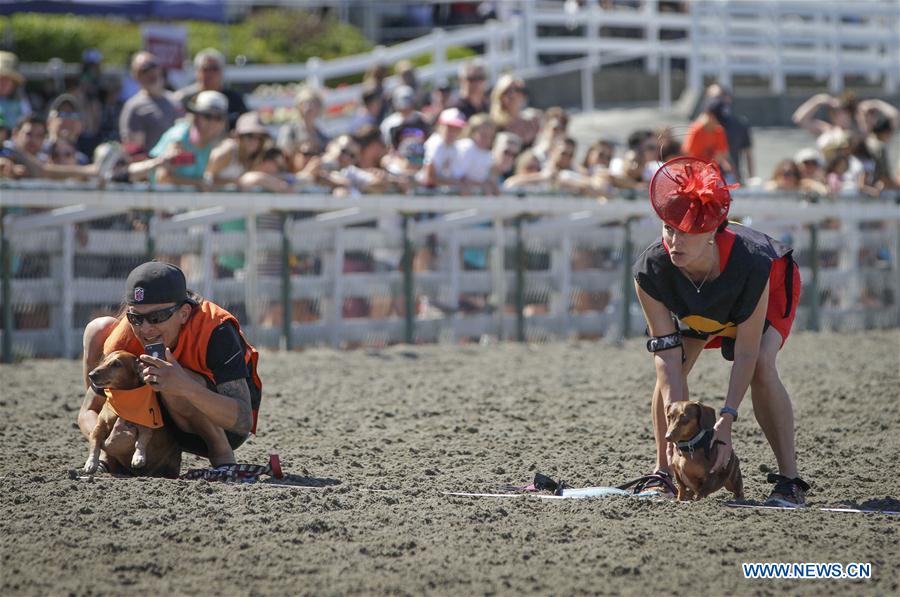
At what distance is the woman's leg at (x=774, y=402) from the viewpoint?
19.8ft

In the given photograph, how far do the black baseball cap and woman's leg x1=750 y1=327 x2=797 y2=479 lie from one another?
2.67 m

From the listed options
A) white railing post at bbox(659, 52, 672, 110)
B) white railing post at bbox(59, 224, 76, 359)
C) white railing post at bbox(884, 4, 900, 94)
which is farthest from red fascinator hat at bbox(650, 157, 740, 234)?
white railing post at bbox(884, 4, 900, 94)

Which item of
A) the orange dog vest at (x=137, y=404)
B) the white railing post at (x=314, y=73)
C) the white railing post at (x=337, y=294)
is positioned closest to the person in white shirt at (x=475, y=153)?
the white railing post at (x=337, y=294)

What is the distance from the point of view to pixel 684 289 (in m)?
5.82

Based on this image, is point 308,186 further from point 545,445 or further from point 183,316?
point 183,316

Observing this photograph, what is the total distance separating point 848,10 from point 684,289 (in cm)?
1873

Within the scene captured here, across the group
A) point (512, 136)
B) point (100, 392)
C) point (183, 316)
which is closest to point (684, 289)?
point (183, 316)

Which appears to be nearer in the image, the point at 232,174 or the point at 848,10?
the point at 232,174

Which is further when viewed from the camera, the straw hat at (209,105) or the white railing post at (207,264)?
the straw hat at (209,105)

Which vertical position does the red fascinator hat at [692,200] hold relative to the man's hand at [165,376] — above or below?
above

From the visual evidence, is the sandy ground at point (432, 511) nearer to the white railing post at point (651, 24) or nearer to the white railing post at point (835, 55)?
the white railing post at point (651, 24)

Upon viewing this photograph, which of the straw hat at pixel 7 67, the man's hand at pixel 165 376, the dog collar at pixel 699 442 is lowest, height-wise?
the dog collar at pixel 699 442

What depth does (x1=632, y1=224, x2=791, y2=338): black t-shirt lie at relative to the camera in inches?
227

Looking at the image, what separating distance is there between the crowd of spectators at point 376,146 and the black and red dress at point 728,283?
5.22 m
